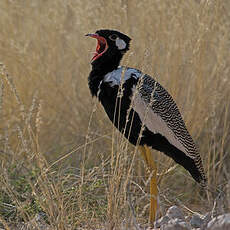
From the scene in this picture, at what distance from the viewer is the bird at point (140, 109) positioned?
9.59 feet

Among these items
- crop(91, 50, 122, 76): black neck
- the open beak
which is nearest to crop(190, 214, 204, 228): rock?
crop(91, 50, 122, 76): black neck

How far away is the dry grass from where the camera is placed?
3.29 metres

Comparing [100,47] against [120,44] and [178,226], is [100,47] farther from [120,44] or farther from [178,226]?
[178,226]

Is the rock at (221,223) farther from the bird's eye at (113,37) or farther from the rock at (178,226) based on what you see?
the bird's eye at (113,37)

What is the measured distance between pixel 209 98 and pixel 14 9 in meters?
1.73

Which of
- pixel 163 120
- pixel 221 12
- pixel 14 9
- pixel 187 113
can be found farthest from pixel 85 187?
pixel 14 9

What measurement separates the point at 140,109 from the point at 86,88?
1.54m

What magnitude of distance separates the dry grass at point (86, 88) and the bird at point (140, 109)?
0.15 meters

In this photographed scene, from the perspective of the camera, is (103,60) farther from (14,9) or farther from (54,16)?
(14,9)

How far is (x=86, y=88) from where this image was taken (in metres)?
4.42

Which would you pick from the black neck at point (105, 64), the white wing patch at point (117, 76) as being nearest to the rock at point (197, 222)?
the white wing patch at point (117, 76)

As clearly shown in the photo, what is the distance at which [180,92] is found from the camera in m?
3.73

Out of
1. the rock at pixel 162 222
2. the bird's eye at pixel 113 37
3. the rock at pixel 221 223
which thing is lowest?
the rock at pixel 162 222

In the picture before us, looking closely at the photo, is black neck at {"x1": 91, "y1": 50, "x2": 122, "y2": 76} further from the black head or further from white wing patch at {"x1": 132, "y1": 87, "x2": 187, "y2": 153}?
white wing patch at {"x1": 132, "y1": 87, "x2": 187, "y2": 153}
